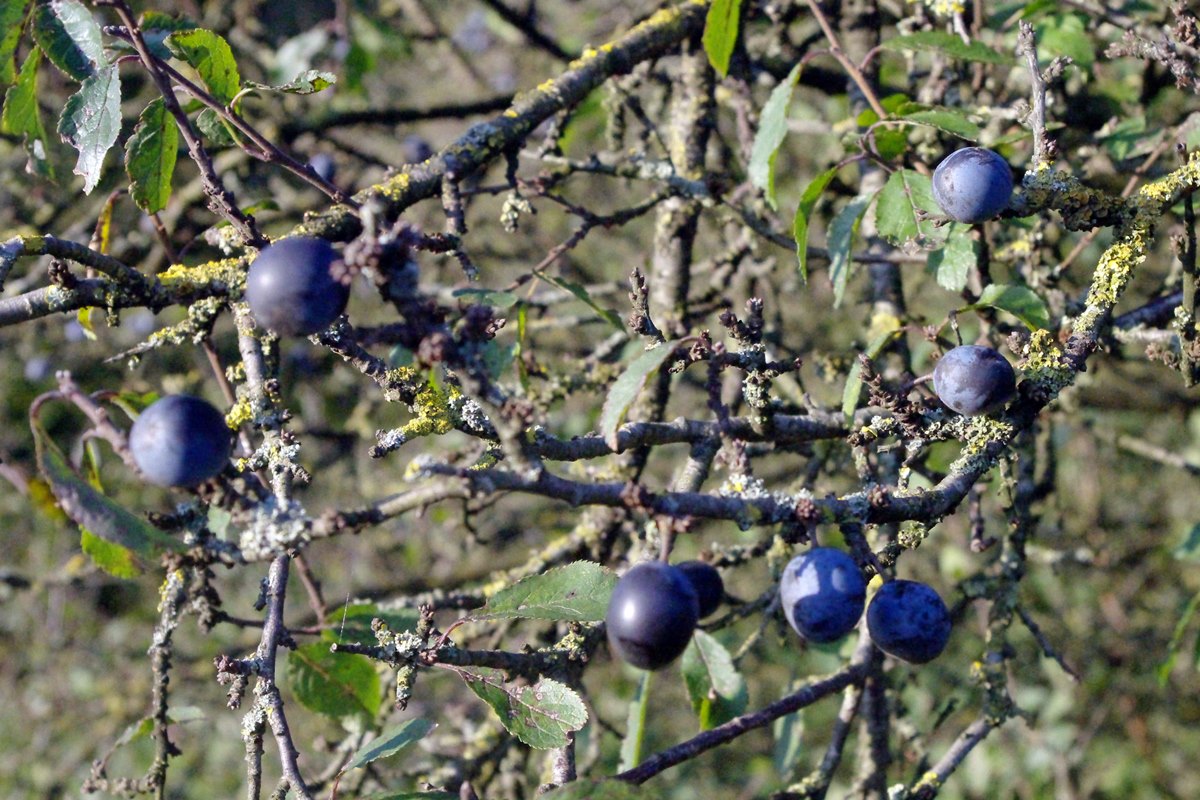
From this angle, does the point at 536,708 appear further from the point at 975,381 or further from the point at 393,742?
the point at 975,381

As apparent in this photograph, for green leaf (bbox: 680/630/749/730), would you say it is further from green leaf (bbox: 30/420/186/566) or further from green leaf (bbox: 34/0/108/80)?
green leaf (bbox: 34/0/108/80)

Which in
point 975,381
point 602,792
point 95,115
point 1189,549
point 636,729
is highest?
point 95,115

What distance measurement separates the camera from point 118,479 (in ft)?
13.8

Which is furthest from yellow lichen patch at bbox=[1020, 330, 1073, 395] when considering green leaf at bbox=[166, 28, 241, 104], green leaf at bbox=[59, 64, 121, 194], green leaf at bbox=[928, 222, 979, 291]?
green leaf at bbox=[59, 64, 121, 194]

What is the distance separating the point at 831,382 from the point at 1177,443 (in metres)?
3.50

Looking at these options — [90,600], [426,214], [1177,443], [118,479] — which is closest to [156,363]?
[118,479]

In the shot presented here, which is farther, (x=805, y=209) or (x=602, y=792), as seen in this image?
(x=805, y=209)

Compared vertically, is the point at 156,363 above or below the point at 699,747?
below

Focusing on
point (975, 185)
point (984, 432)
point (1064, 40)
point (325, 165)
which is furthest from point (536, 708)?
point (325, 165)

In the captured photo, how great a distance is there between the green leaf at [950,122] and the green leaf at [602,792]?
42.8 inches

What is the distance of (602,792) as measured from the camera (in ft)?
4.00

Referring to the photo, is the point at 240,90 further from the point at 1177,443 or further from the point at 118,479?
the point at 1177,443

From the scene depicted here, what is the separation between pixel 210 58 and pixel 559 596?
38.7 inches

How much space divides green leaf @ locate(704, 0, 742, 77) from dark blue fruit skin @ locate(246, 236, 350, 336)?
1082mm
